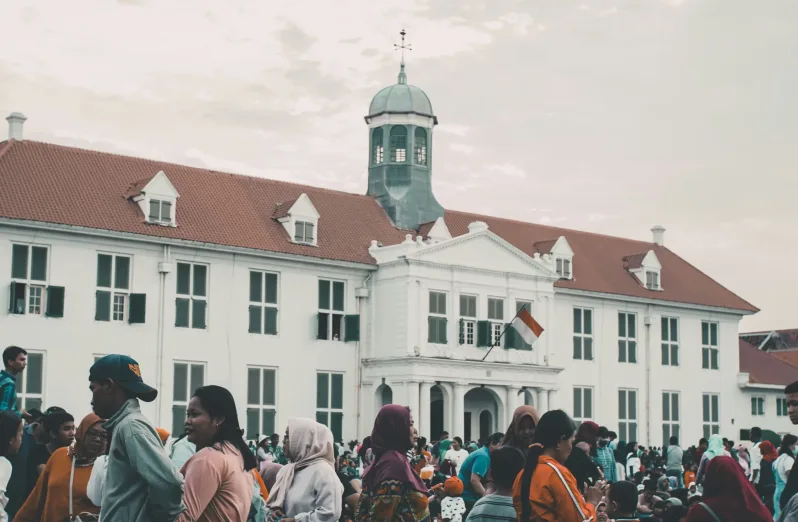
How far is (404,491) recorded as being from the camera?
840 cm

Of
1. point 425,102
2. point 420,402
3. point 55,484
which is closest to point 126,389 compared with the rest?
point 55,484

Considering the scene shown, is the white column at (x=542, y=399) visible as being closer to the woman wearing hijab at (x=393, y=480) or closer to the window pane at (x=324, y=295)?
the window pane at (x=324, y=295)

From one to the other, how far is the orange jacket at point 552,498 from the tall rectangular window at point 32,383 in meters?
26.0

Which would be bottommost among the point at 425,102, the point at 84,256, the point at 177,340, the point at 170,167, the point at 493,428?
the point at 493,428

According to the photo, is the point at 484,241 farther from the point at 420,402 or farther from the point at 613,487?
the point at 613,487

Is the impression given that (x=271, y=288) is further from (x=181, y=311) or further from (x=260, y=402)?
(x=260, y=402)

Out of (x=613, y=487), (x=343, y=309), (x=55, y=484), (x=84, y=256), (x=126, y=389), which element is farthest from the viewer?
(x=343, y=309)

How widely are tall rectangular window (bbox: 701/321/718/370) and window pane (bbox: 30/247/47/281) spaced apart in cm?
2625

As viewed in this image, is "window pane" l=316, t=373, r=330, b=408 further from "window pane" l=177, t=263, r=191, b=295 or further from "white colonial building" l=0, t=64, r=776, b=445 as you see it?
"window pane" l=177, t=263, r=191, b=295

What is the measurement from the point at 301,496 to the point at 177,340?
26.9m

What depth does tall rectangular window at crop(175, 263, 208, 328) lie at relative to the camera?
35062 mm

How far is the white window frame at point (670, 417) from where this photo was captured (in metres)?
46.3

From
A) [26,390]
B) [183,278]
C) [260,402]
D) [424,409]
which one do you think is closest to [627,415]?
[424,409]

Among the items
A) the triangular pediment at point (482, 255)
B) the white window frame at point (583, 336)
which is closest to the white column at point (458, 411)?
the triangular pediment at point (482, 255)
